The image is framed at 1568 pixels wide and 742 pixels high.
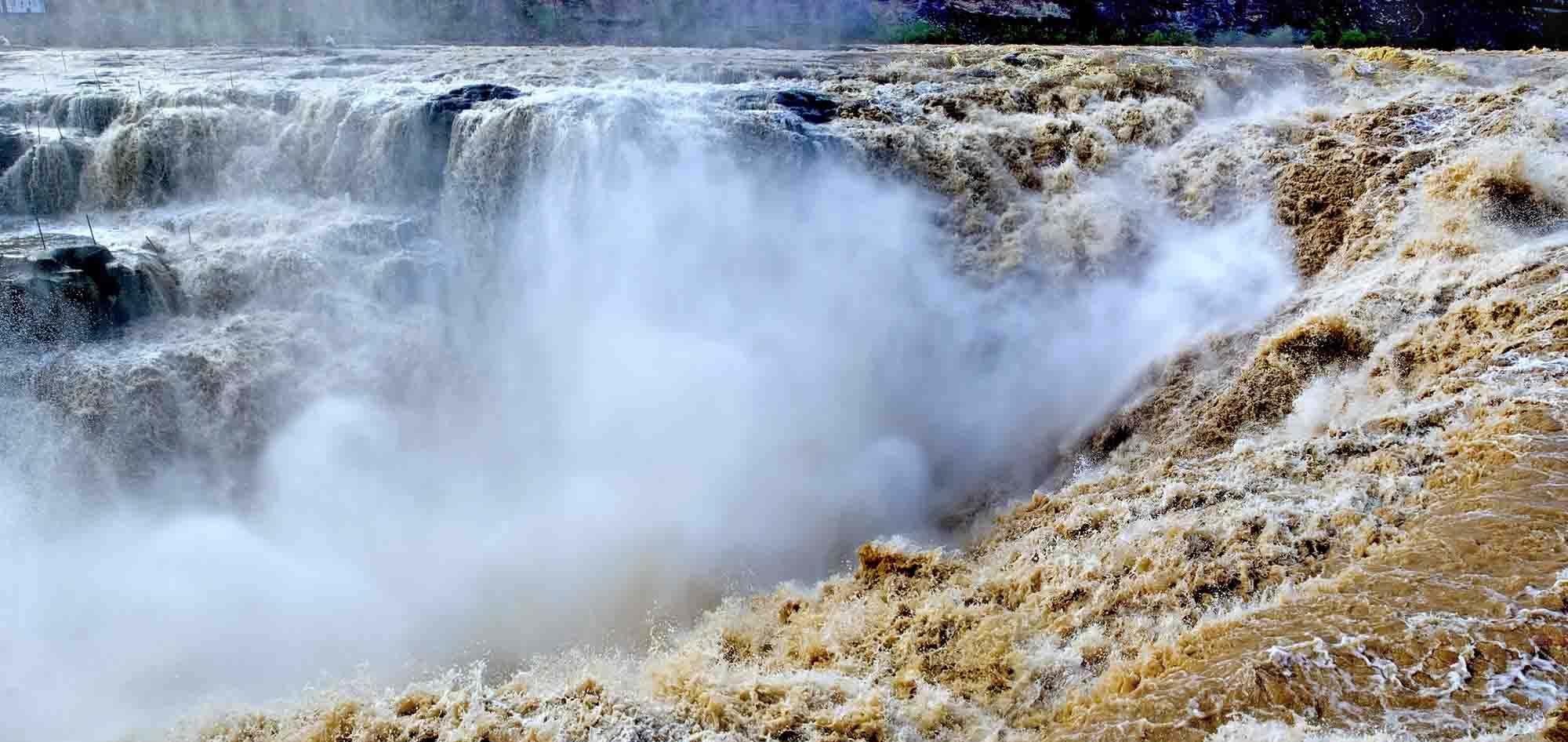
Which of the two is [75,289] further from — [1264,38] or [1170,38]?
[1264,38]

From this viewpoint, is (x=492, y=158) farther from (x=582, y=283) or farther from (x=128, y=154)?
(x=128, y=154)

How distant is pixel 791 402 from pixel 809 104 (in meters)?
4.75

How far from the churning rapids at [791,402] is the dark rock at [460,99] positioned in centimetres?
7

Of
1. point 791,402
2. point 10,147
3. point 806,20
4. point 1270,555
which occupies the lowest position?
point 791,402

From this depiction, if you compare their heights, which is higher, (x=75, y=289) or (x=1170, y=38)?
(x=1170, y=38)

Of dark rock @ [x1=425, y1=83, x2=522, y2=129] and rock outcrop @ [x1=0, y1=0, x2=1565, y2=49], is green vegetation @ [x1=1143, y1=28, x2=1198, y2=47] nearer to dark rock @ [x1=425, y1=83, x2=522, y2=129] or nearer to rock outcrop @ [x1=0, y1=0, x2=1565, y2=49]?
rock outcrop @ [x1=0, y1=0, x2=1565, y2=49]

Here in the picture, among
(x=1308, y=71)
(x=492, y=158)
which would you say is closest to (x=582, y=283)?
(x=492, y=158)

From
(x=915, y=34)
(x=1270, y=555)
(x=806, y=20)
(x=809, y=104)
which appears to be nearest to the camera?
(x=1270, y=555)

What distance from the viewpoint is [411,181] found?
1111 centimetres

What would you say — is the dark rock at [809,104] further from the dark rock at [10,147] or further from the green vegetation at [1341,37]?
the green vegetation at [1341,37]

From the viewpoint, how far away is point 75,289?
355 inches

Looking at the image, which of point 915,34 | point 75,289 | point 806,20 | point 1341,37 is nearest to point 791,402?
point 75,289

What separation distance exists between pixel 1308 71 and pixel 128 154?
1596 cm

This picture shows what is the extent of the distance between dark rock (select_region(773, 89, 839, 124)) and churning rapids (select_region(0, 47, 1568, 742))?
12 cm
